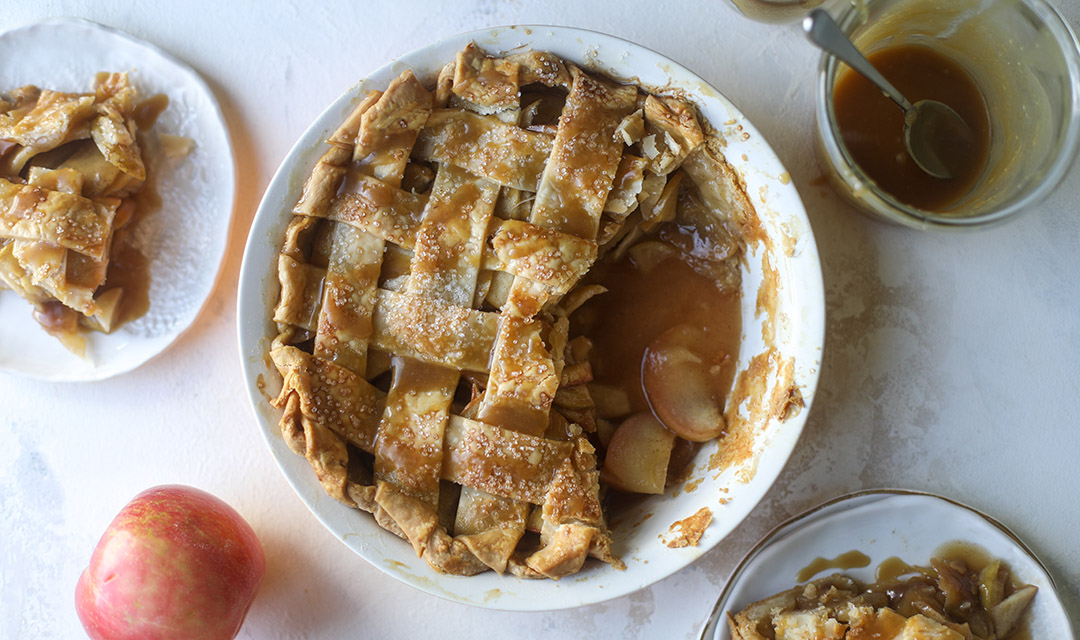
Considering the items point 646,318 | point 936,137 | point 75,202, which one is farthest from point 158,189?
point 936,137

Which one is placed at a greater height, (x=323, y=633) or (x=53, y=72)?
(x=53, y=72)

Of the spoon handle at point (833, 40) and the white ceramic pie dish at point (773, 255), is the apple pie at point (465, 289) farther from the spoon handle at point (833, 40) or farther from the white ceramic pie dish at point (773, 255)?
the spoon handle at point (833, 40)

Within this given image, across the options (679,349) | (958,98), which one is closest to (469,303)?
(679,349)

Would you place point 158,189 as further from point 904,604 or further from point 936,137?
point 904,604

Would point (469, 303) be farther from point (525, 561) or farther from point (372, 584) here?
point (372, 584)

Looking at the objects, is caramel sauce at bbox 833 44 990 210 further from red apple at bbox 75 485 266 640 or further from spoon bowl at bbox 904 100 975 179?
red apple at bbox 75 485 266 640
